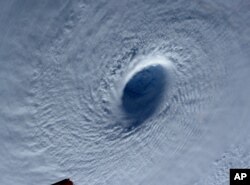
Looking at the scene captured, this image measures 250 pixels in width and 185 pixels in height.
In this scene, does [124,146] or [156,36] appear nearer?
[156,36]

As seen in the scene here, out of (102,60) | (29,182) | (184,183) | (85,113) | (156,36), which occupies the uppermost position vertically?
(156,36)

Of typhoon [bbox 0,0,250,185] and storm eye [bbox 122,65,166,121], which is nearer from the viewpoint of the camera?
typhoon [bbox 0,0,250,185]

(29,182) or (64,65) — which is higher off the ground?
(64,65)

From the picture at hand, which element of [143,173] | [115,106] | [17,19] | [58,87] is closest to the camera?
[17,19]

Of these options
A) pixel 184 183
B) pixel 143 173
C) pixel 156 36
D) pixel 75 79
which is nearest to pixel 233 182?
pixel 184 183

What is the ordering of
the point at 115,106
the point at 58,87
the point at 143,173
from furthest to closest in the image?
the point at 143,173 < the point at 115,106 < the point at 58,87

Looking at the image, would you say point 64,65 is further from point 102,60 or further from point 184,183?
point 184,183

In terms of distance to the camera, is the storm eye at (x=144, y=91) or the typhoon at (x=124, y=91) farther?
the storm eye at (x=144, y=91)

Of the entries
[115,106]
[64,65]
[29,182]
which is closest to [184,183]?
[115,106]
